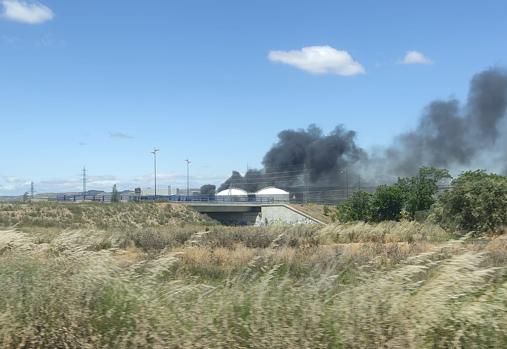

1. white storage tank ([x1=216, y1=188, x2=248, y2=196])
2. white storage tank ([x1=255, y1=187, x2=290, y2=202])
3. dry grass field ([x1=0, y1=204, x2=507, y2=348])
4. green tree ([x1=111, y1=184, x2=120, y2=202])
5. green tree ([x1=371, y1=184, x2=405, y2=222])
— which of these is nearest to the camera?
dry grass field ([x1=0, y1=204, x2=507, y2=348])

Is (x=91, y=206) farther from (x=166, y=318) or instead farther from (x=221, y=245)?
(x=166, y=318)

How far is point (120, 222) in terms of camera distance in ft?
280

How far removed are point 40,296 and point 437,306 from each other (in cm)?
368

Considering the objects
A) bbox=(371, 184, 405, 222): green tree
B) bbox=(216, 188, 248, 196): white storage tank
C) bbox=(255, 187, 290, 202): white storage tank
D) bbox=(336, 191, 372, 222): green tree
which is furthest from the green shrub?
bbox=(216, 188, 248, 196): white storage tank

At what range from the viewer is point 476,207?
106 feet

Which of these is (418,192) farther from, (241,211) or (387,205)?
(241,211)

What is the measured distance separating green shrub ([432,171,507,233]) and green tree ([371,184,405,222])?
94.0 feet

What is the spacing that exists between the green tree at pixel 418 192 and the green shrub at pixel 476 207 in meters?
28.7

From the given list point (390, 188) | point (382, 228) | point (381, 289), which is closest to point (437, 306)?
point (381, 289)

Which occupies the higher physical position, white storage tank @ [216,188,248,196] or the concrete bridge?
white storage tank @ [216,188,248,196]

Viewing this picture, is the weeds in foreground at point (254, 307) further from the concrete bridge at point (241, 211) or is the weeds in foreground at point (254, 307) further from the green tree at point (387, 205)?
the concrete bridge at point (241, 211)

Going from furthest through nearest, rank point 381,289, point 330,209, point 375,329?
point 330,209 < point 381,289 < point 375,329

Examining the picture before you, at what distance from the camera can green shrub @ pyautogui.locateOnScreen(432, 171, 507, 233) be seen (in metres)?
32.2

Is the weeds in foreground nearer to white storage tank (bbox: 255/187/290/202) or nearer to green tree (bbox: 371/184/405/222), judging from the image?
green tree (bbox: 371/184/405/222)
